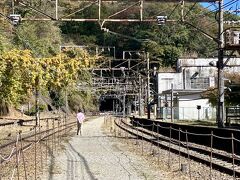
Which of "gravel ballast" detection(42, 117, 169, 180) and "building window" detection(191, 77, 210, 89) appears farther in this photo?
"building window" detection(191, 77, 210, 89)

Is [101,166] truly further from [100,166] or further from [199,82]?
[199,82]

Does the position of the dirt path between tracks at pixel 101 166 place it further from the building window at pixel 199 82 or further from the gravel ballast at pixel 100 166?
the building window at pixel 199 82

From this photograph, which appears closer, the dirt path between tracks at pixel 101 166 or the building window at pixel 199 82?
the dirt path between tracks at pixel 101 166

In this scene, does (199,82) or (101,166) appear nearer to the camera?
(101,166)

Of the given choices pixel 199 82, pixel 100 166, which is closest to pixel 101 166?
pixel 100 166

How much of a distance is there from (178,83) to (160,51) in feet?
20.7

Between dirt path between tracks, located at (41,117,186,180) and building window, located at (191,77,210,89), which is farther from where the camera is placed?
building window, located at (191,77,210,89)

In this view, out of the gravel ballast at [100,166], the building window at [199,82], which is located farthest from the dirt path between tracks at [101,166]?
the building window at [199,82]

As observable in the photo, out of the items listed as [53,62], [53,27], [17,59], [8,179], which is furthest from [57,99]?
[8,179]

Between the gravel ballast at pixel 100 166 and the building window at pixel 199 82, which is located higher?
the building window at pixel 199 82

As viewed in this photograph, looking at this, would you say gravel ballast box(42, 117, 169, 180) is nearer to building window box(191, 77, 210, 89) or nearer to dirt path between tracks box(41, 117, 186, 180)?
dirt path between tracks box(41, 117, 186, 180)

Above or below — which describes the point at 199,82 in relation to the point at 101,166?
above

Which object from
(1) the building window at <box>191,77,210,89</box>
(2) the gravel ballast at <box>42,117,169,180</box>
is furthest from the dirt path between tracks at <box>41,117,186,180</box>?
(1) the building window at <box>191,77,210,89</box>

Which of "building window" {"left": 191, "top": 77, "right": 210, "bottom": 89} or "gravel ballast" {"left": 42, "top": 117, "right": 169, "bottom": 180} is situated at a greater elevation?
"building window" {"left": 191, "top": 77, "right": 210, "bottom": 89}
